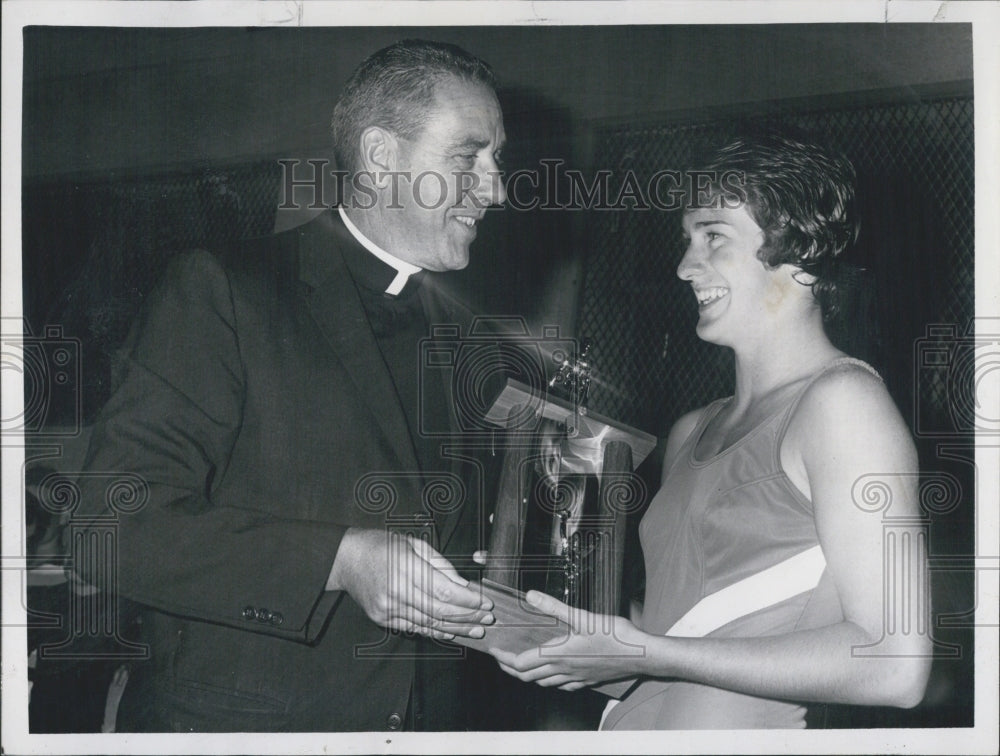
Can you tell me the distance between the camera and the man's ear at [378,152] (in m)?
2.74

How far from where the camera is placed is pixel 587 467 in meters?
2.74

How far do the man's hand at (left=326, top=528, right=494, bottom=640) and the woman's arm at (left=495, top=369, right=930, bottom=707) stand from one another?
156mm

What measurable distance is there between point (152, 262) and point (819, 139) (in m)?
1.87

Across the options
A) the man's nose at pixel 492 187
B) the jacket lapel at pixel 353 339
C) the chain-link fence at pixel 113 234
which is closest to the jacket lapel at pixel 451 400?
the jacket lapel at pixel 353 339

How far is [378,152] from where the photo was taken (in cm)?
275

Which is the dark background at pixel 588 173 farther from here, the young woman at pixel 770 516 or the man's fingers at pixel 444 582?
the man's fingers at pixel 444 582

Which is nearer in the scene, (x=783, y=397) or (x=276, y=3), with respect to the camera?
(x=783, y=397)

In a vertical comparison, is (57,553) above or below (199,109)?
below

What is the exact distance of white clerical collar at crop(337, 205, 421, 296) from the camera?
8.86ft

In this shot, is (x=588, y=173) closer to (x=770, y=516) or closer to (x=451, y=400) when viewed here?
(x=451, y=400)

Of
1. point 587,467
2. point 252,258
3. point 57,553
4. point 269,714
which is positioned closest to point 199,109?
point 252,258

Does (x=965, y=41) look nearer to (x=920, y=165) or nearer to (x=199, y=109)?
(x=920, y=165)

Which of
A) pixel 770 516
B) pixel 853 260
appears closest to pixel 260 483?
pixel 770 516

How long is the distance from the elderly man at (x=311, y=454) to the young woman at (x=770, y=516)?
0.37 meters
